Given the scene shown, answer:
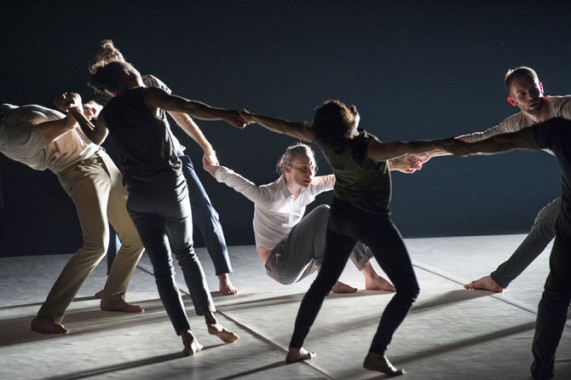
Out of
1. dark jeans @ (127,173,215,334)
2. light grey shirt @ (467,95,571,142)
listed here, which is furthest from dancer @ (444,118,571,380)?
dark jeans @ (127,173,215,334)

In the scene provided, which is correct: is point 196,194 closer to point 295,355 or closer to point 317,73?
point 295,355

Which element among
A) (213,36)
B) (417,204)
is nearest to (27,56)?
(213,36)

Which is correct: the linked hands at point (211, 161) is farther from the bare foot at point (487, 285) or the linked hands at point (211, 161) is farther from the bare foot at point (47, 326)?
the bare foot at point (487, 285)

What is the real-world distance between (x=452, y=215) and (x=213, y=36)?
7.58ft

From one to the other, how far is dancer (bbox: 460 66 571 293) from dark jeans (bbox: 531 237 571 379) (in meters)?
0.93

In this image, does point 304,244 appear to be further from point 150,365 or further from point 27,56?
point 27,56

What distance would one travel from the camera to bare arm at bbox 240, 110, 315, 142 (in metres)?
4.15

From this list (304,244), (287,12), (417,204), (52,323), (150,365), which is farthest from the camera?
(417,204)

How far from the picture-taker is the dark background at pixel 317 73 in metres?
6.93

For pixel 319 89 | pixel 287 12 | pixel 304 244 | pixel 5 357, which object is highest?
pixel 287 12

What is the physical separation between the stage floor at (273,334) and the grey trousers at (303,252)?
0.16 metres

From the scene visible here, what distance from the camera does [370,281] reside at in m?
5.69

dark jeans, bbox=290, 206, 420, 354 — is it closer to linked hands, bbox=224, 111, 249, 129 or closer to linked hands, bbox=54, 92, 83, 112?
linked hands, bbox=224, 111, 249, 129

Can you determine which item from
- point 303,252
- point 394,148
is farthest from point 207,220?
point 394,148
